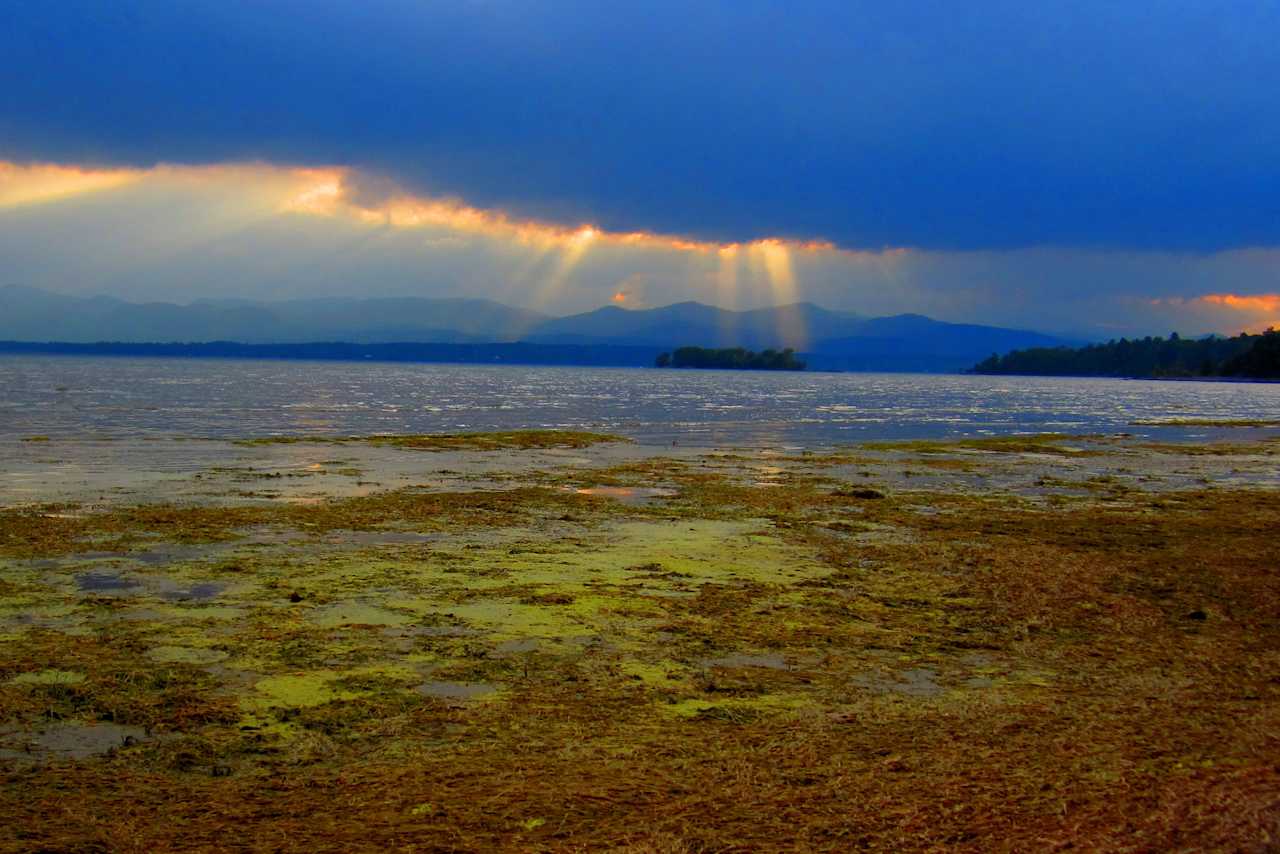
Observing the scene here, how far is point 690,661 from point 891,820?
3.75 m

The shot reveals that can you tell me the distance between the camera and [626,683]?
9.19m

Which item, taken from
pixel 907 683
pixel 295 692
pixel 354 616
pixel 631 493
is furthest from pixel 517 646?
pixel 631 493

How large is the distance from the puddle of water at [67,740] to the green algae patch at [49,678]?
111 centimetres

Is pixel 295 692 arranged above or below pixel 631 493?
above

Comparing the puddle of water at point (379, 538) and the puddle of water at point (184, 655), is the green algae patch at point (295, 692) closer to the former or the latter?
the puddle of water at point (184, 655)

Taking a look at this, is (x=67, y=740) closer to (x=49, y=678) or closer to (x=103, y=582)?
(x=49, y=678)

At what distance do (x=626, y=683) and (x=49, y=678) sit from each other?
4.88 metres

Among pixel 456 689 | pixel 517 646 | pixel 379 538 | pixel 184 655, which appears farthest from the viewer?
pixel 379 538

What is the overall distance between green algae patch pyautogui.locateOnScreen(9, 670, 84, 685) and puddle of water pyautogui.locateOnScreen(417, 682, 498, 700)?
9.46 feet

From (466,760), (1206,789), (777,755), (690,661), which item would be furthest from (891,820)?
(690,661)

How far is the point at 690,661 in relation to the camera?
9.98m

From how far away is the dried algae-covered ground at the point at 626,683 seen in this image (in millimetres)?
6387

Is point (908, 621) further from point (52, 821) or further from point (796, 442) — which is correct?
point (796, 442)

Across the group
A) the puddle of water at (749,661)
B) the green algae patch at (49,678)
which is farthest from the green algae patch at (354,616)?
the puddle of water at (749,661)
